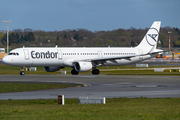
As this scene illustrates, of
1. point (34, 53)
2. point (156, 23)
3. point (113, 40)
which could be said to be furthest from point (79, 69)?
point (113, 40)

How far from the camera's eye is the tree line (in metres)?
149

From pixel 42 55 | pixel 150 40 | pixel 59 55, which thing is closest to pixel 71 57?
pixel 59 55

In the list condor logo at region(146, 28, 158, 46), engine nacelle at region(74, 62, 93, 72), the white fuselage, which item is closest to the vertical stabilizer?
condor logo at region(146, 28, 158, 46)

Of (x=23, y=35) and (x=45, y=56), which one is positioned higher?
(x=23, y=35)

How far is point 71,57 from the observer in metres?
54.8

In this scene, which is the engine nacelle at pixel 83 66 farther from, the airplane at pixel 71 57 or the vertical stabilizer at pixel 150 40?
the vertical stabilizer at pixel 150 40

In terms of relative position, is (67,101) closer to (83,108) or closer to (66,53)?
(83,108)

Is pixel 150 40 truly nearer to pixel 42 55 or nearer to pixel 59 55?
pixel 59 55

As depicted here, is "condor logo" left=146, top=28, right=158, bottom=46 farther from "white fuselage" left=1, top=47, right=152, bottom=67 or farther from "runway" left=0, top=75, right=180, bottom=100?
"runway" left=0, top=75, right=180, bottom=100

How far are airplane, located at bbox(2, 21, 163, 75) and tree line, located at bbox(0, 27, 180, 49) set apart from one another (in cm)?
7422

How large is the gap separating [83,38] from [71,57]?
109801 millimetres

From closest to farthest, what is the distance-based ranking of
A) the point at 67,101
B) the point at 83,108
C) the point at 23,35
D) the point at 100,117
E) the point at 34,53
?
the point at 100,117 < the point at 83,108 < the point at 67,101 < the point at 34,53 < the point at 23,35

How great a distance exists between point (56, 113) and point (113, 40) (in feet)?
447

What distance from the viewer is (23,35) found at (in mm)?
197625
